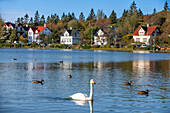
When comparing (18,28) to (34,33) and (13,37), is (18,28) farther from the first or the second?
(13,37)

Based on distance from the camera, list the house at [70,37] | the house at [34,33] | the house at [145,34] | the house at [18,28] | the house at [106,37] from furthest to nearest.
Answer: the house at [18,28] → the house at [34,33] → the house at [70,37] → the house at [106,37] → the house at [145,34]

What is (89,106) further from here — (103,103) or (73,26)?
(73,26)

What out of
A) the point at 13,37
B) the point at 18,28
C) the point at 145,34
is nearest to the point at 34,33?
the point at 18,28

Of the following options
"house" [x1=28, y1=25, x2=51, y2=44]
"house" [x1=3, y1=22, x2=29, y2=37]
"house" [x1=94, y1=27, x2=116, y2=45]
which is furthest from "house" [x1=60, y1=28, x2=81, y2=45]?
"house" [x1=3, y1=22, x2=29, y2=37]

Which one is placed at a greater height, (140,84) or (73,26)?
(73,26)

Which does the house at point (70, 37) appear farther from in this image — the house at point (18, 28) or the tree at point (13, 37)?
the house at point (18, 28)

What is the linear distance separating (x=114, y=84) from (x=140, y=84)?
231 centimetres

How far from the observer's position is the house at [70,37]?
149750 millimetres

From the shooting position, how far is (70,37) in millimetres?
149750

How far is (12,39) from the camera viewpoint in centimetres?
15050

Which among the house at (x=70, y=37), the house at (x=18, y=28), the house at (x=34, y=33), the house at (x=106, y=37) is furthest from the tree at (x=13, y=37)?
the house at (x=106, y=37)

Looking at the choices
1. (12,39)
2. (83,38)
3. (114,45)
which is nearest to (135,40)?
(114,45)

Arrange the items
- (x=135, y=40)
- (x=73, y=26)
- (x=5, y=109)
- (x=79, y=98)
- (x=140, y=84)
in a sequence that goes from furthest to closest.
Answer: (x=73, y=26) < (x=135, y=40) < (x=140, y=84) < (x=79, y=98) < (x=5, y=109)

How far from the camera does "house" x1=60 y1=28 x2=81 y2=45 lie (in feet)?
491
